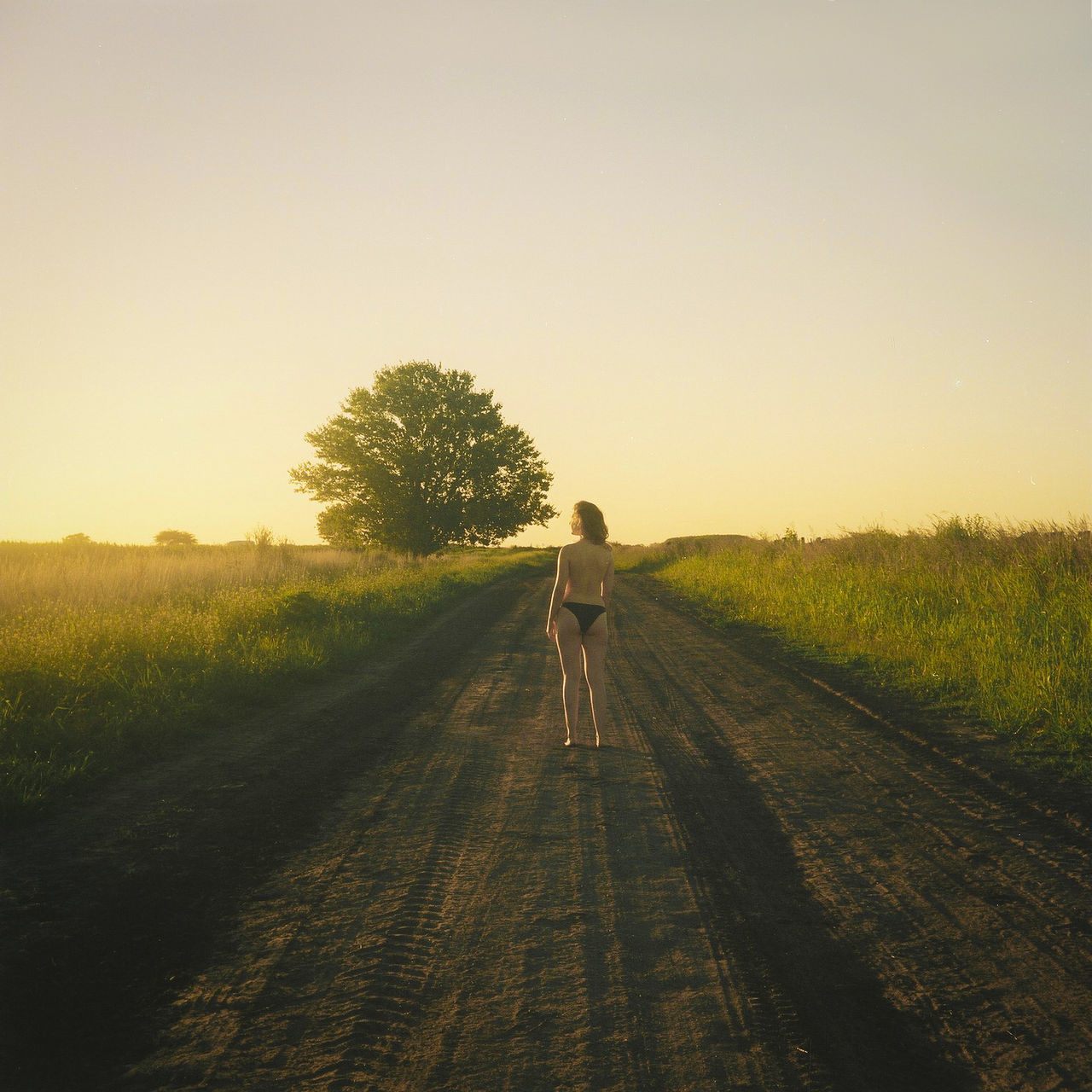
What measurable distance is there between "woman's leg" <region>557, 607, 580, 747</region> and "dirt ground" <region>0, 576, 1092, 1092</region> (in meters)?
0.39

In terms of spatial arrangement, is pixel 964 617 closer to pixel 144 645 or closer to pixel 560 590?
pixel 560 590

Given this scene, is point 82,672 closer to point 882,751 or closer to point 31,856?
point 31,856

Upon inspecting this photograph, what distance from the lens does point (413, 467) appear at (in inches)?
1471

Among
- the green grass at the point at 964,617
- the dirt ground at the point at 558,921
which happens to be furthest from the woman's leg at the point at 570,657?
the green grass at the point at 964,617

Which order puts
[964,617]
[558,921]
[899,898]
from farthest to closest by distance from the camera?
[964,617] → [899,898] → [558,921]

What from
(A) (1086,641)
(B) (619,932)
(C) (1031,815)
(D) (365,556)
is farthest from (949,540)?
(D) (365,556)

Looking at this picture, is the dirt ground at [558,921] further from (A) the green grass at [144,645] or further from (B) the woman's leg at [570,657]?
(A) the green grass at [144,645]

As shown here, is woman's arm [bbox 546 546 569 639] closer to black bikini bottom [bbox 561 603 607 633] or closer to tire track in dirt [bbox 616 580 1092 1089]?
black bikini bottom [bbox 561 603 607 633]

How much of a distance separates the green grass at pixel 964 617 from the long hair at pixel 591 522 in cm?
404

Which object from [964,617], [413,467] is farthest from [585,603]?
[413,467]

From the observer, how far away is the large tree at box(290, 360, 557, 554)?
37312mm

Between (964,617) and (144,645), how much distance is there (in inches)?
438

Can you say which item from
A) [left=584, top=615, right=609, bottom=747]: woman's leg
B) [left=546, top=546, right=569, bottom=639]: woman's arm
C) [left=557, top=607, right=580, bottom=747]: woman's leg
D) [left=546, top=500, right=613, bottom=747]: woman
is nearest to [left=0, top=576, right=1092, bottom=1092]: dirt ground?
[left=557, top=607, right=580, bottom=747]: woman's leg

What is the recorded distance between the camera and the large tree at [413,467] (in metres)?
37.3
